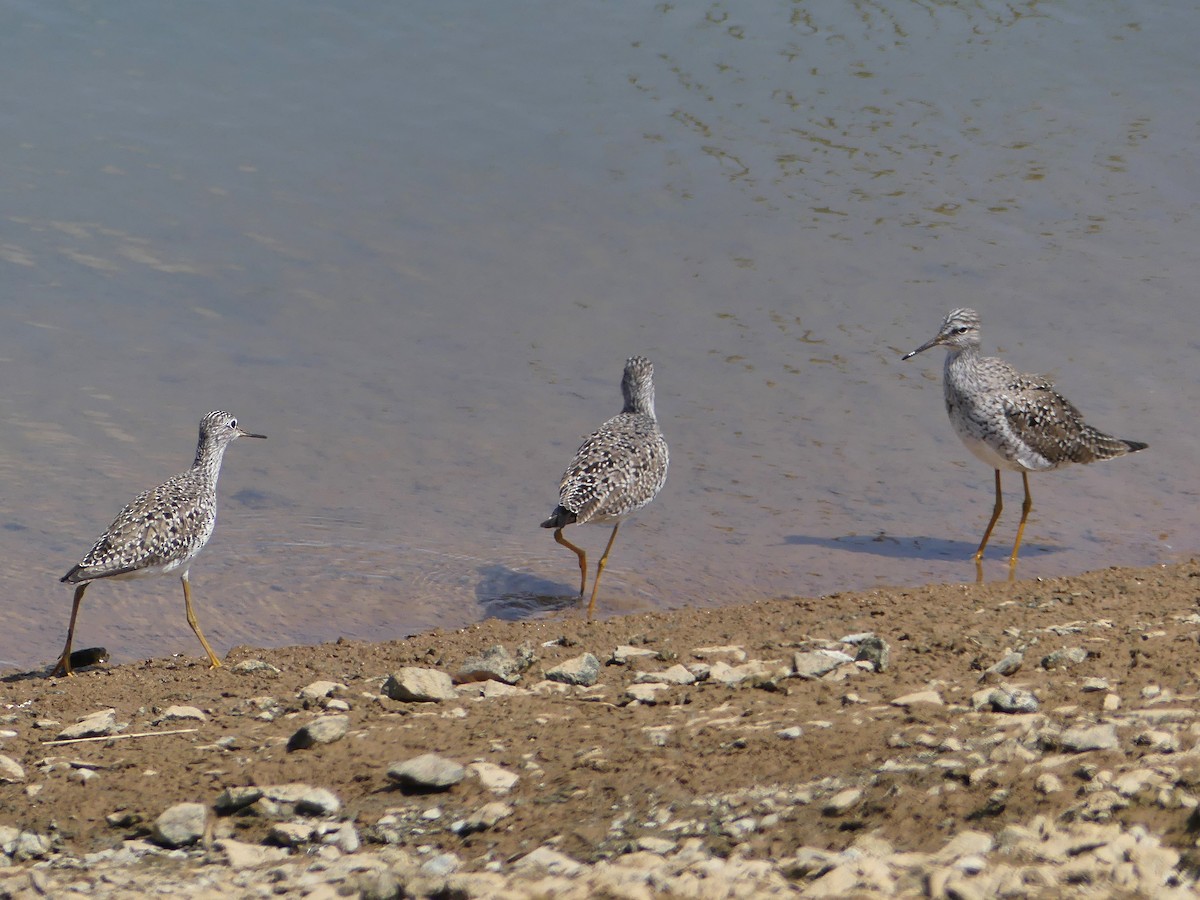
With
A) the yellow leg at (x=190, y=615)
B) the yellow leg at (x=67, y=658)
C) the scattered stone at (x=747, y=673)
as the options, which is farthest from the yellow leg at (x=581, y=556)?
the scattered stone at (x=747, y=673)

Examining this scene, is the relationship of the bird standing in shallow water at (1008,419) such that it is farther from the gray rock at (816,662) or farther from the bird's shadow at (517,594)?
the gray rock at (816,662)

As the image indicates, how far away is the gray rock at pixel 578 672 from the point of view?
21.4 ft

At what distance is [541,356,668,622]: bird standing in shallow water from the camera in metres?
9.38

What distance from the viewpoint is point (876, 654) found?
636 centimetres

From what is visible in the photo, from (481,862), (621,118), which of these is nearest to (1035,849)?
(481,862)

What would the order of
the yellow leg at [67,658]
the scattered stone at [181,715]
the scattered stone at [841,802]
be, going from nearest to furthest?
the scattered stone at [841,802] → the scattered stone at [181,715] → the yellow leg at [67,658]

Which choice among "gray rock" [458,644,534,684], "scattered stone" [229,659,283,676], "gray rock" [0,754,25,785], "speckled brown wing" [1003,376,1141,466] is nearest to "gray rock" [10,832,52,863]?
"gray rock" [0,754,25,785]

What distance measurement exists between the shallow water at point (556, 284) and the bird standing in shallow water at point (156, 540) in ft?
1.93

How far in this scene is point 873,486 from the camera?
10.6m

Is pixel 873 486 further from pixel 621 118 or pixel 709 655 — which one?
pixel 621 118

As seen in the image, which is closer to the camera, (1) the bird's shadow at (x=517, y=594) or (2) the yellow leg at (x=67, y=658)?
(2) the yellow leg at (x=67, y=658)

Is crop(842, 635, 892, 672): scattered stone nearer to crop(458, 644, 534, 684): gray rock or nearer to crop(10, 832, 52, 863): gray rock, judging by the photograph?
crop(458, 644, 534, 684): gray rock

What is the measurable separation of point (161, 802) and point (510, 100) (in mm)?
12076

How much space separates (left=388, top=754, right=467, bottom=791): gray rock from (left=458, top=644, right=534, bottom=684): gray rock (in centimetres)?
147
